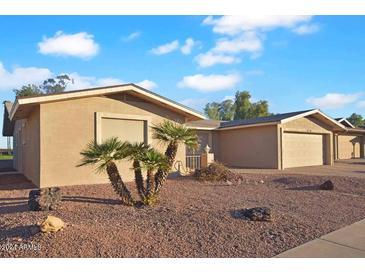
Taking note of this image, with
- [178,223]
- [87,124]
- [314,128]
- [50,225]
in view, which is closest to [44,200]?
[50,225]

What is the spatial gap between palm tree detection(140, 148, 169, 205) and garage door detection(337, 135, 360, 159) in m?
26.7

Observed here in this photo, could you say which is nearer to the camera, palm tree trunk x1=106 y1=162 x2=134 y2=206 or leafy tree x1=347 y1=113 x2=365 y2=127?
palm tree trunk x1=106 y1=162 x2=134 y2=206

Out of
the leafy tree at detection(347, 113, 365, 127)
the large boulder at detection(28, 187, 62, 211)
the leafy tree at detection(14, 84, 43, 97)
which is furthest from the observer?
the leafy tree at detection(347, 113, 365, 127)

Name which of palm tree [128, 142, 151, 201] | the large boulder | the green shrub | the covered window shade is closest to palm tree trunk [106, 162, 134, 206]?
palm tree [128, 142, 151, 201]

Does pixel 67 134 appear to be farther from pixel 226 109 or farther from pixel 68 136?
pixel 226 109

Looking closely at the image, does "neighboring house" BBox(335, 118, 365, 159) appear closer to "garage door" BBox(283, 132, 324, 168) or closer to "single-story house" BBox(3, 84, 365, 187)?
"garage door" BBox(283, 132, 324, 168)

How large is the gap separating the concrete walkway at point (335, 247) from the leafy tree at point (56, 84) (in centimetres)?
6155

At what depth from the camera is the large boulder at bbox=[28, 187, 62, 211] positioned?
6957mm

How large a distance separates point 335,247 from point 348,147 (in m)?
29.6

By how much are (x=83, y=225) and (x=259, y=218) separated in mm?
3361

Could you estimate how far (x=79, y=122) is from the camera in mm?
11805

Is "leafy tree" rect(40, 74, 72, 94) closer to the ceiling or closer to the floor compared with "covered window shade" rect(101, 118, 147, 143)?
closer to the ceiling

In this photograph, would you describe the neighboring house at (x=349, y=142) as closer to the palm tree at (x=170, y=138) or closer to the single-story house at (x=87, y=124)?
the single-story house at (x=87, y=124)

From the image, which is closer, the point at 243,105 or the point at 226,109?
the point at 243,105
